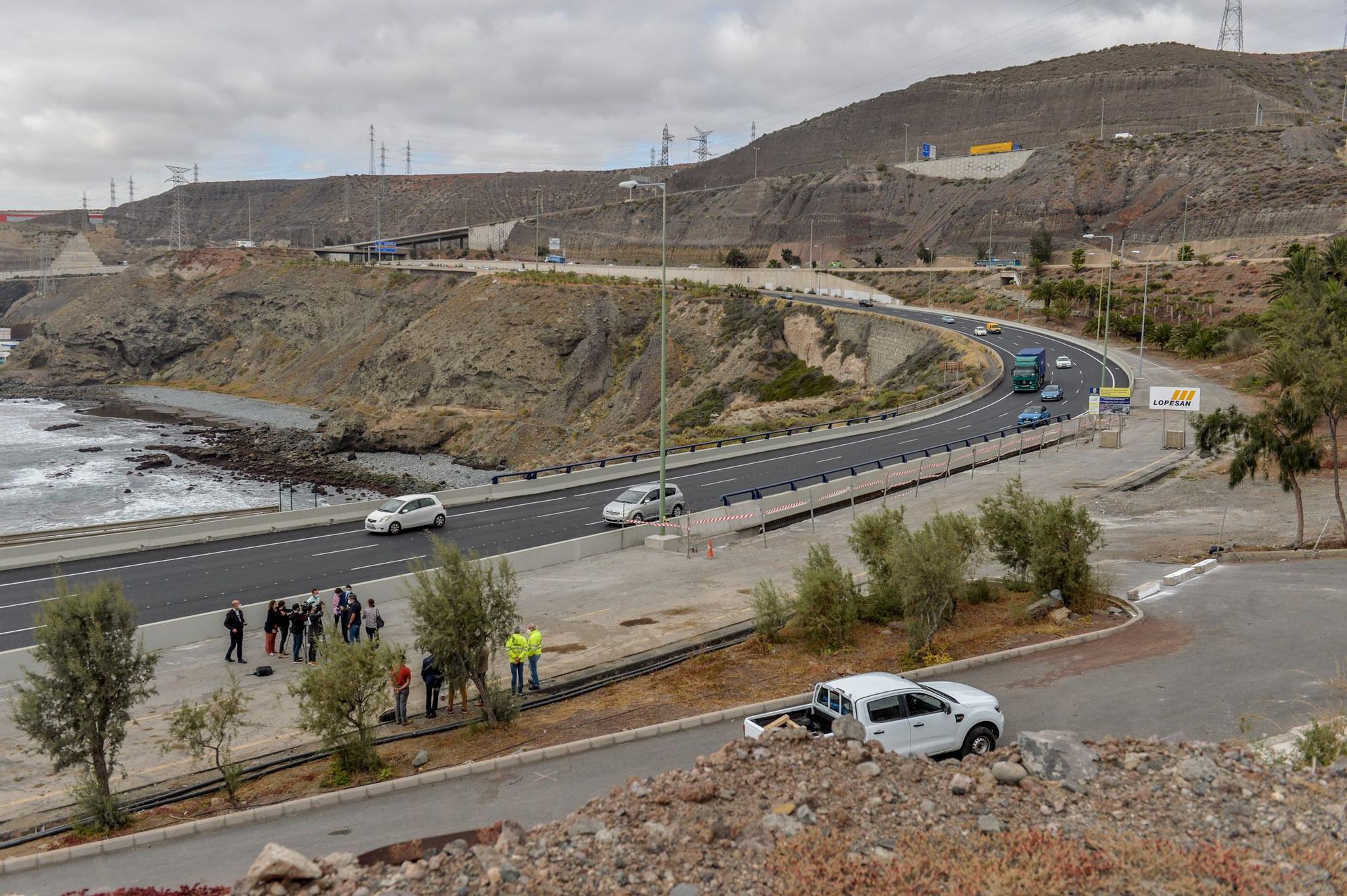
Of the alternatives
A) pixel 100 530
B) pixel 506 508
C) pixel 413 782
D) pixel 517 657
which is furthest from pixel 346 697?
pixel 100 530

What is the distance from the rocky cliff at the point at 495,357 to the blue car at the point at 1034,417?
10194 mm

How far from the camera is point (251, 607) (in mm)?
21312

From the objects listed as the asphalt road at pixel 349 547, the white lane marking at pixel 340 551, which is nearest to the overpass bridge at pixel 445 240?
the asphalt road at pixel 349 547

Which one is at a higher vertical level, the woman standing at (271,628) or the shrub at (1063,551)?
the shrub at (1063,551)

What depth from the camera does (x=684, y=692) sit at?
634 inches

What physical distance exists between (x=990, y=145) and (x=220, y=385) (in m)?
114

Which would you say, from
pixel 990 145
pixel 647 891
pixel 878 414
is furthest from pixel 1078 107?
pixel 647 891

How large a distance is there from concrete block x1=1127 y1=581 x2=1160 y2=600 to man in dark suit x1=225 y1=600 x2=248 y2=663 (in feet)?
60.7

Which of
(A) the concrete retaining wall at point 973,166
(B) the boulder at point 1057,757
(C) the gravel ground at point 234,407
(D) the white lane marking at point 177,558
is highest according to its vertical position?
(A) the concrete retaining wall at point 973,166

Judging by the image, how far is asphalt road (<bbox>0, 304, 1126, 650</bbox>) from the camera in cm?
2361

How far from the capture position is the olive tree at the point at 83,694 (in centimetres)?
1202

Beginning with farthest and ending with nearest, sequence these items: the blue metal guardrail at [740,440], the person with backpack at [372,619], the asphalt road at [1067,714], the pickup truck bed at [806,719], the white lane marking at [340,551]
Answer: the blue metal guardrail at [740,440] → the white lane marking at [340,551] → the person with backpack at [372,619] → the pickup truck bed at [806,719] → the asphalt road at [1067,714]

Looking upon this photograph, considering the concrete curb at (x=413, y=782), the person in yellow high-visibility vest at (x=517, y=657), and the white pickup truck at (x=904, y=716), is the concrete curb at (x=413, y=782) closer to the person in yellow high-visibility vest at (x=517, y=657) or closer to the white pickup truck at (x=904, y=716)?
the white pickup truck at (x=904, y=716)

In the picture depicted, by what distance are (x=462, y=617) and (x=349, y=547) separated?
15402 millimetres
